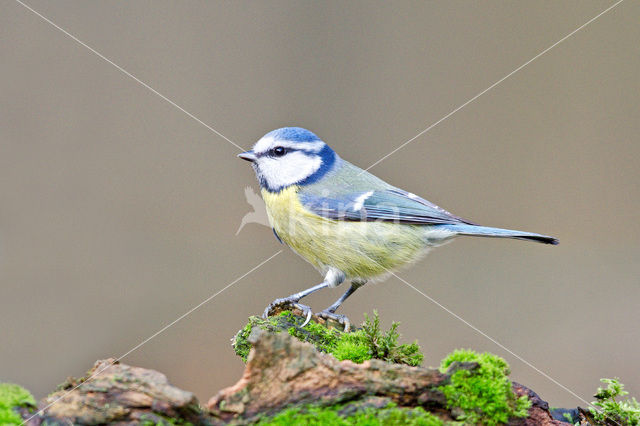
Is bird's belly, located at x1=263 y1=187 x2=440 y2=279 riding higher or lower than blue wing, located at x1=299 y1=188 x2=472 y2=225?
lower

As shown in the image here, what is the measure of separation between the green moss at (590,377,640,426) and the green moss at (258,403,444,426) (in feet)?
1.91

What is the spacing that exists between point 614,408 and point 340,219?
1.19m

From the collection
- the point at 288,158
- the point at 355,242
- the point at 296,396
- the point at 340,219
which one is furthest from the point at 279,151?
the point at 296,396

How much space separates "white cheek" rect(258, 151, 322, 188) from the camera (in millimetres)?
2443

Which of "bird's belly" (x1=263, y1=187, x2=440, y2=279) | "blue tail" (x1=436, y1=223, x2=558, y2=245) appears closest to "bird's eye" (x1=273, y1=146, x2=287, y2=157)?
"bird's belly" (x1=263, y1=187, x2=440, y2=279)

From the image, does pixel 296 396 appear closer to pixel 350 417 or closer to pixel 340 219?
pixel 350 417

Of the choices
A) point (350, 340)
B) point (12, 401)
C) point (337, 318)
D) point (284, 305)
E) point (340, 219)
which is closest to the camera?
point (12, 401)

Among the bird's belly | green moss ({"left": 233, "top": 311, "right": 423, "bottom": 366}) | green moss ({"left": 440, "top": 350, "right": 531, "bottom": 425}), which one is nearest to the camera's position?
green moss ({"left": 440, "top": 350, "right": 531, "bottom": 425})

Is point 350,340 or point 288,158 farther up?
point 288,158

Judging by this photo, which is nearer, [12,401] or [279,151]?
[12,401]

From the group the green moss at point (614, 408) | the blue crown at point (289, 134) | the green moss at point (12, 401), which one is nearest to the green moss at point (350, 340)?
the green moss at point (614, 408)

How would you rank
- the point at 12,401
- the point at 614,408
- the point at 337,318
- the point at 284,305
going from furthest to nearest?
the point at 284,305
the point at 337,318
the point at 614,408
the point at 12,401

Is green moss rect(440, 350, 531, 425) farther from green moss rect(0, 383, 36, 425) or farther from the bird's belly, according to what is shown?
the bird's belly

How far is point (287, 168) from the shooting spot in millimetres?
2457
